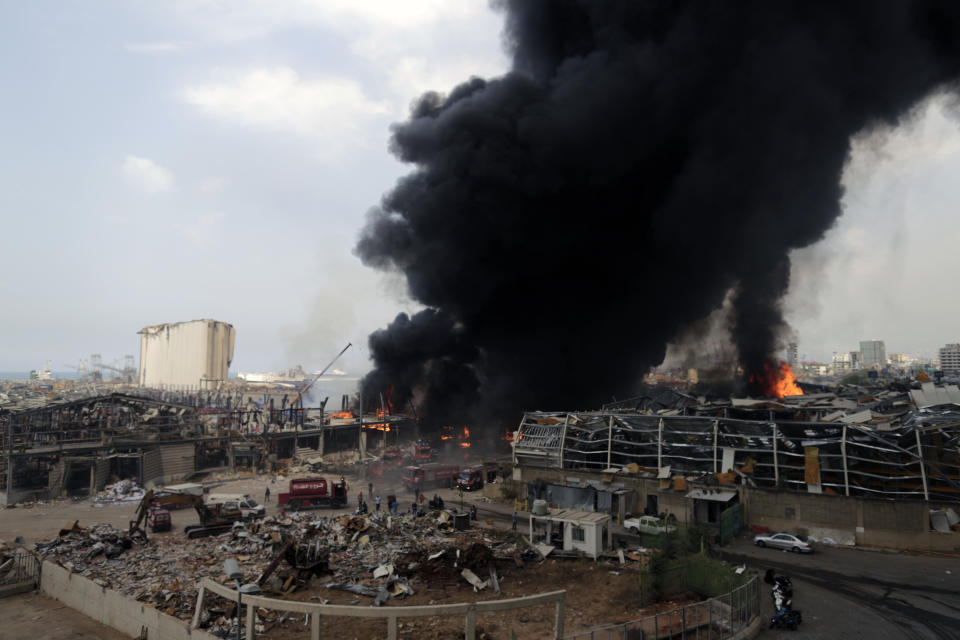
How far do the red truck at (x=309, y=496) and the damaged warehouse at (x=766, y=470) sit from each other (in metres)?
11.2

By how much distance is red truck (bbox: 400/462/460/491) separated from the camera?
41.8 meters

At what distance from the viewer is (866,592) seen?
59.9ft

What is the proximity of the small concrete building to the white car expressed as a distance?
→ 222cm

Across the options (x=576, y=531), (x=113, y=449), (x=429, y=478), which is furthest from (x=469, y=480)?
(x=113, y=449)

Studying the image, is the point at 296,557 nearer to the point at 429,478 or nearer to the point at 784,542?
the point at 784,542

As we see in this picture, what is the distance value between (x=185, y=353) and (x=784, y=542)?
191730 millimetres

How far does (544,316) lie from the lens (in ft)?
219

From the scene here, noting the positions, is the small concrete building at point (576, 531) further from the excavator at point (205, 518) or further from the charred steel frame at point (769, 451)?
the excavator at point (205, 518)

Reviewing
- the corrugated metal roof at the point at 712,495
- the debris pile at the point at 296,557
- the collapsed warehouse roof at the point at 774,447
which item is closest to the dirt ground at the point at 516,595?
the debris pile at the point at 296,557

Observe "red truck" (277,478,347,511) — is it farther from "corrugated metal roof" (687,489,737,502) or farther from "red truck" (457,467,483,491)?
"corrugated metal roof" (687,489,737,502)

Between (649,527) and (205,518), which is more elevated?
(649,527)

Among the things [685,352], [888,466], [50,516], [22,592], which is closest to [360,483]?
[50,516]

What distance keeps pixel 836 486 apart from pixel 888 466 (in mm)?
2394

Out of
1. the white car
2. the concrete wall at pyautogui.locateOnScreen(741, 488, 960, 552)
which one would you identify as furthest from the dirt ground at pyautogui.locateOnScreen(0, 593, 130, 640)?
the concrete wall at pyautogui.locateOnScreen(741, 488, 960, 552)
